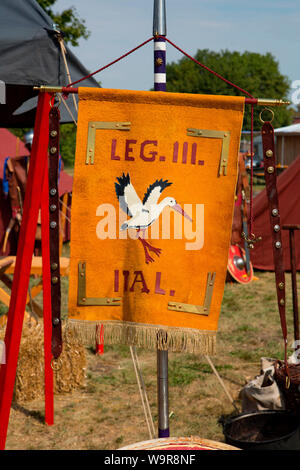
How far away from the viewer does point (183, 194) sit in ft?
7.98

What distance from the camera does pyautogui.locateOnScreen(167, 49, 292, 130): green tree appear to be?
54.9 meters

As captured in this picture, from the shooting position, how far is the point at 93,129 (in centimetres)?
245

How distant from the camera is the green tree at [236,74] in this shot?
54.9 metres

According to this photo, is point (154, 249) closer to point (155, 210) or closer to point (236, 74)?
point (155, 210)

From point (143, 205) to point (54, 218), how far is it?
16.7 inches

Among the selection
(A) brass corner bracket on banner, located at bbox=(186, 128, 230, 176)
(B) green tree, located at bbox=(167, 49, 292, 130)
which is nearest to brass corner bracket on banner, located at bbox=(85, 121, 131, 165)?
(A) brass corner bracket on banner, located at bbox=(186, 128, 230, 176)

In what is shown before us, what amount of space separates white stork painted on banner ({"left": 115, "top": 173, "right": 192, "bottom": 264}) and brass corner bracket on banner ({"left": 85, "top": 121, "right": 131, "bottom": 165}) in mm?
170

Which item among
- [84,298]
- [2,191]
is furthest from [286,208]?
[84,298]

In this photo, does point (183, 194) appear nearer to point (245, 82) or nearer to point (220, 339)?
point (220, 339)

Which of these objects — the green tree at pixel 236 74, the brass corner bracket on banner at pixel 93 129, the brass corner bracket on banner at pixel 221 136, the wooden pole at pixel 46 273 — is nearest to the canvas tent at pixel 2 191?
the wooden pole at pixel 46 273

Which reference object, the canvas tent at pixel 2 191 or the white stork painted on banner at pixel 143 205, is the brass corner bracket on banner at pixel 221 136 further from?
the canvas tent at pixel 2 191

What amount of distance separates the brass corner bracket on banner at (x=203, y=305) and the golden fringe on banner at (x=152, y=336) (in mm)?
90
